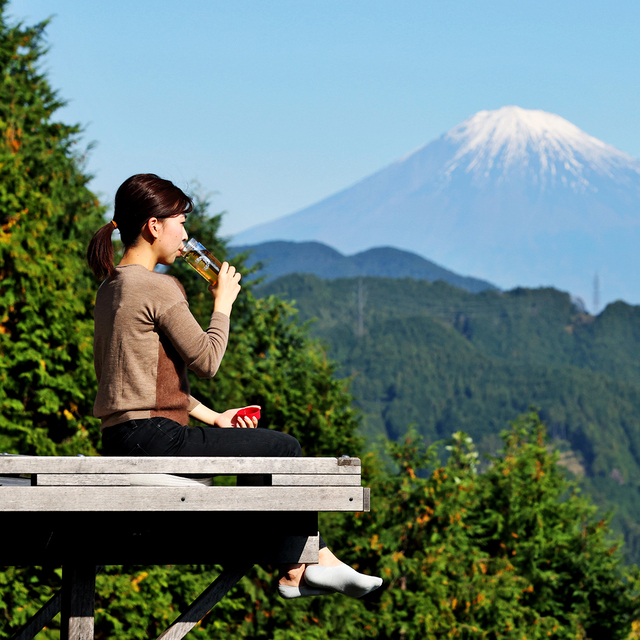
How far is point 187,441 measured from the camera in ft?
13.1

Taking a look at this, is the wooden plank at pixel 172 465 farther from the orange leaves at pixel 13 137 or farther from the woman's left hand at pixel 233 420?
the orange leaves at pixel 13 137

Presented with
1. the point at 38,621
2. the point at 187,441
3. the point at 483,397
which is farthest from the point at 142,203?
the point at 483,397

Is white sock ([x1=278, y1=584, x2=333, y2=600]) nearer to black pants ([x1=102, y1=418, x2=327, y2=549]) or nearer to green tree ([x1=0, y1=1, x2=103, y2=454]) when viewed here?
black pants ([x1=102, y1=418, x2=327, y2=549])

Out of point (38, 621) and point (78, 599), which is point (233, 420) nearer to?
point (78, 599)

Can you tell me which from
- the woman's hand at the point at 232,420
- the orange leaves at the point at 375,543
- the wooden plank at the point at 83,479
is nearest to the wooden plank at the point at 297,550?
the woman's hand at the point at 232,420

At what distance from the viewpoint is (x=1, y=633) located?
11117 mm

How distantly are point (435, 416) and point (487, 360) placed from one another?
26.0 meters

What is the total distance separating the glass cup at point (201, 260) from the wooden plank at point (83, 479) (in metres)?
1.11

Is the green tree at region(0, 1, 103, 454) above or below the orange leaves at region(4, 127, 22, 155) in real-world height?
below

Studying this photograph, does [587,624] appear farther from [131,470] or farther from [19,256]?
[131,470]

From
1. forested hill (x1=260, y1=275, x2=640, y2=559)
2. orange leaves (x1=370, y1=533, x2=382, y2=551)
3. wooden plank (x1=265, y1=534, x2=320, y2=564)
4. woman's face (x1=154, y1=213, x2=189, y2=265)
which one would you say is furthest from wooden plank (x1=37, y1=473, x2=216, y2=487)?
forested hill (x1=260, y1=275, x2=640, y2=559)

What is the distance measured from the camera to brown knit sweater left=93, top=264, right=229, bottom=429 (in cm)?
389

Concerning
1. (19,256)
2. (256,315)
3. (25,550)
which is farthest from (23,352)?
(256,315)

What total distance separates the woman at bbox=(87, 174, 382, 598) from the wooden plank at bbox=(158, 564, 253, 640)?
11.9 inches
